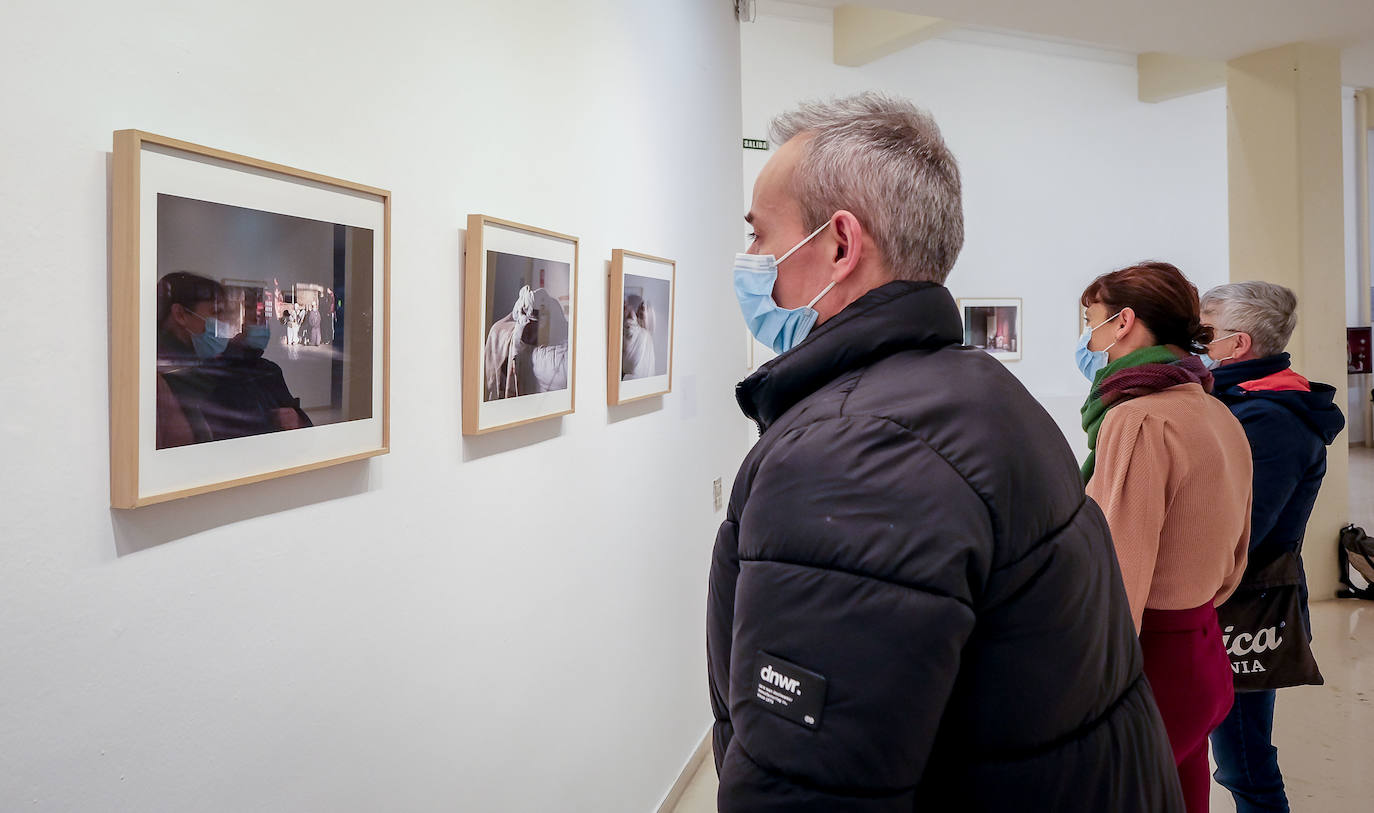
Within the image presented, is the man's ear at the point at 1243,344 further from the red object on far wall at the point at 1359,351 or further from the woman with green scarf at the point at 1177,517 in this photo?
the red object on far wall at the point at 1359,351

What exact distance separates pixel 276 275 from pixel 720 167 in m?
3.36

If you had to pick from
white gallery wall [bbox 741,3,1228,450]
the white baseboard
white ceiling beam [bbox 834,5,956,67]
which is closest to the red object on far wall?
white gallery wall [bbox 741,3,1228,450]

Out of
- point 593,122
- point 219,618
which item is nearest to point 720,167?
point 593,122

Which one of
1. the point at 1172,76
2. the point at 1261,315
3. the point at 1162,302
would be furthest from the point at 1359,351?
the point at 1162,302

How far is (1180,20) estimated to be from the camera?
19.6 feet

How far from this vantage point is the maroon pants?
2.42 meters

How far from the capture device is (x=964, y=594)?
1025mm

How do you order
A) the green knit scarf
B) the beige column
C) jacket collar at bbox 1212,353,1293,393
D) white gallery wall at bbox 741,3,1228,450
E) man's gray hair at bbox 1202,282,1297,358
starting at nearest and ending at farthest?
the green knit scarf → jacket collar at bbox 1212,353,1293,393 → man's gray hair at bbox 1202,282,1297,358 → the beige column → white gallery wall at bbox 741,3,1228,450

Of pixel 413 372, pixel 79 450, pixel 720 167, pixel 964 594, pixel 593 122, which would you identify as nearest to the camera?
pixel 964 594

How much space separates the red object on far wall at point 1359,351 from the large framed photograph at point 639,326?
14.0 meters

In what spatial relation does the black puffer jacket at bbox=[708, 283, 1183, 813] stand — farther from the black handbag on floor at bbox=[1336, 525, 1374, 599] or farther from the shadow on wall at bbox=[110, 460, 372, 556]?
the black handbag on floor at bbox=[1336, 525, 1374, 599]

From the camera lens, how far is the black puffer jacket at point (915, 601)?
1.00 meters

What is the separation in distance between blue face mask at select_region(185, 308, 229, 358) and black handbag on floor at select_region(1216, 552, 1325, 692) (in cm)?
324

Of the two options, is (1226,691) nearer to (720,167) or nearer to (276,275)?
(276,275)
